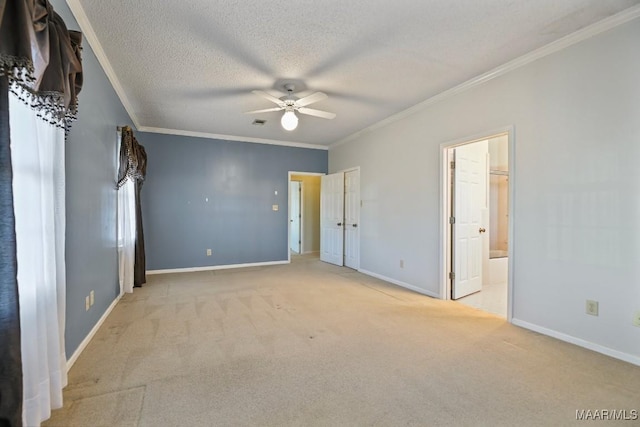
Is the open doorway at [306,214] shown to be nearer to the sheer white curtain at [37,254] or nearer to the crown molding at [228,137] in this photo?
the crown molding at [228,137]

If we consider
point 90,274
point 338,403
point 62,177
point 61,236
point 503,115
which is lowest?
point 338,403

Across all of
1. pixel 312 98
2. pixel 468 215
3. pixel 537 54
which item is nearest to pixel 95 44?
pixel 312 98

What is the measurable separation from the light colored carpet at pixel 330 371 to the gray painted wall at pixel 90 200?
1.02 ft

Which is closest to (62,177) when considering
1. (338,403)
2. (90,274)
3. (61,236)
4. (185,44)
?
(61,236)

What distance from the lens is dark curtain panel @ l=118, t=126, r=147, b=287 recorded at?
12.6 ft

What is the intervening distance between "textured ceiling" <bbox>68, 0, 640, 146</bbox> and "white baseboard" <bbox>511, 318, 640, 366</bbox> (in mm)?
2634

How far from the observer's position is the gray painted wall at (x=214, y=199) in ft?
18.6

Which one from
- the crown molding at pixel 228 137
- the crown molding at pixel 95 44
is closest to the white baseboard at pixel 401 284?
the crown molding at pixel 228 137

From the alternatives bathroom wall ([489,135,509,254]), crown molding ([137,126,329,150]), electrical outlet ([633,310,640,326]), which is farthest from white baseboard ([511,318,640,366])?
crown molding ([137,126,329,150])

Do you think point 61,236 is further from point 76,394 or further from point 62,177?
point 76,394

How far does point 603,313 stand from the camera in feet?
8.20

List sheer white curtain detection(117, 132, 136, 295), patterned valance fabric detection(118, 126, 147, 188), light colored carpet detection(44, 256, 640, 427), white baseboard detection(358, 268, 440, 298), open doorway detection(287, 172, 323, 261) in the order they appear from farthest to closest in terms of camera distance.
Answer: open doorway detection(287, 172, 323, 261)
white baseboard detection(358, 268, 440, 298)
sheer white curtain detection(117, 132, 136, 295)
patterned valance fabric detection(118, 126, 147, 188)
light colored carpet detection(44, 256, 640, 427)

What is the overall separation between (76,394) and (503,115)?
432 cm

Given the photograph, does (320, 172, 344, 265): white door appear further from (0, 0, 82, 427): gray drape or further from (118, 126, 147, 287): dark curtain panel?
(0, 0, 82, 427): gray drape
